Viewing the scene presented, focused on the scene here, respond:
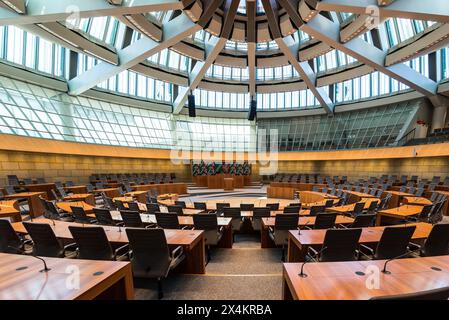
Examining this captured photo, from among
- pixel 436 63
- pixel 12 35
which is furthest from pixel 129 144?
pixel 436 63

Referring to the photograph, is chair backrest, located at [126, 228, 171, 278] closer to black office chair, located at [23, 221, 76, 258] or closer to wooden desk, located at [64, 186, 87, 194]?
black office chair, located at [23, 221, 76, 258]

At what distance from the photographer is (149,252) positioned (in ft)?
9.51

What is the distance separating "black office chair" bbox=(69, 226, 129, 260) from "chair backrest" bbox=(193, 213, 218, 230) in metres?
1.76

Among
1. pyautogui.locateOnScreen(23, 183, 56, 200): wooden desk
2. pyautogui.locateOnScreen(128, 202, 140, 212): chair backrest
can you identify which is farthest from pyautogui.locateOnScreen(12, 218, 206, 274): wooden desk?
pyautogui.locateOnScreen(23, 183, 56, 200): wooden desk

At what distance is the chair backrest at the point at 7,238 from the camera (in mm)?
3267

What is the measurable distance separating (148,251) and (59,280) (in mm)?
1148

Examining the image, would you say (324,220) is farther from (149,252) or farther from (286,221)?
(149,252)

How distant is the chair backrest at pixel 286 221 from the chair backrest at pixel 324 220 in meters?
0.47

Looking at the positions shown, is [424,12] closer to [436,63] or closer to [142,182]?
[436,63]

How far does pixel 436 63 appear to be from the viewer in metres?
15.7

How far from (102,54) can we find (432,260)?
1575 cm

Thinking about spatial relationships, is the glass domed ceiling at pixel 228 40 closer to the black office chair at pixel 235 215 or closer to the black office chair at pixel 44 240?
the black office chair at pixel 235 215

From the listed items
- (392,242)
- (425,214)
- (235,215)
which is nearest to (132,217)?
(235,215)

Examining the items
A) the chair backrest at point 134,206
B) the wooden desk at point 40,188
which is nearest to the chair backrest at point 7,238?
the chair backrest at point 134,206
